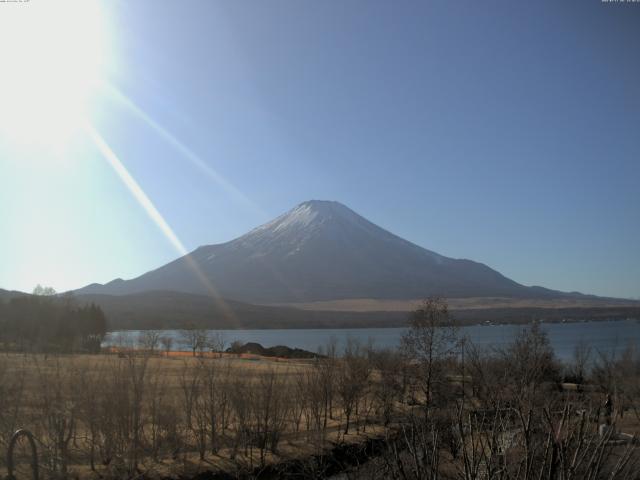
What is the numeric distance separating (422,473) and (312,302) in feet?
572

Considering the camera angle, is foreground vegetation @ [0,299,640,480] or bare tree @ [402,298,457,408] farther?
bare tree @ [402,298,457,408]

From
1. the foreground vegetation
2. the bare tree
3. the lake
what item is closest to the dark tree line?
the lake

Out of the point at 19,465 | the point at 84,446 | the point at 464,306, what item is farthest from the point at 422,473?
the point at 464,306

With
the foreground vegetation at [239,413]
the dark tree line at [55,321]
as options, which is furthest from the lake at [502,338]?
the foreground vegetation at [239,413]

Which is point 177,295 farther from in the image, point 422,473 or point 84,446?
point 422,473

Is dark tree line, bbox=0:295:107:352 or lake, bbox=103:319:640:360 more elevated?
dark tree line, bbox=0:295:107:352

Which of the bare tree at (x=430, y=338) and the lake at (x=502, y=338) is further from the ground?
the bare tree at (x=430, y=338)

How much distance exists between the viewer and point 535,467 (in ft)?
13.8

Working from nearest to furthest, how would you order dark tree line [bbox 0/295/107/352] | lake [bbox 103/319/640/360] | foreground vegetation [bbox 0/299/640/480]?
foreground vegetation [bbox 0/299/640/480] < dark tree line [bbox 0/295/107/352] < lake [bbox 103/319/640/360]

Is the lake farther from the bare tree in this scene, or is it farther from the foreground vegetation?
the foreground vegetation

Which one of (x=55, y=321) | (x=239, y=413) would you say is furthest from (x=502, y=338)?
(x=239, y=413)

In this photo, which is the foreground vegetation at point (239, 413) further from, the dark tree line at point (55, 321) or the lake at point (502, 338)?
the dark tree line at point (55, 321)

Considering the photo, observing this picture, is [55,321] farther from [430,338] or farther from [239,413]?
[239,413]

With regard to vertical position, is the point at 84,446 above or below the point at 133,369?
below
